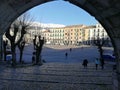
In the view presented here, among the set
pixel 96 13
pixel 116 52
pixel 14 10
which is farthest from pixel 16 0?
pixel 116 52

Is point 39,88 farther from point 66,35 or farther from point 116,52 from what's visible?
point 66,35

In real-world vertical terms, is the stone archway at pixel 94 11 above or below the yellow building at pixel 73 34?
below

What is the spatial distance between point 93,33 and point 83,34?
1099 cm

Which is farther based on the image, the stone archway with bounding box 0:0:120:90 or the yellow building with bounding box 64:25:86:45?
the yellow building with bounding box 64:25:86:45

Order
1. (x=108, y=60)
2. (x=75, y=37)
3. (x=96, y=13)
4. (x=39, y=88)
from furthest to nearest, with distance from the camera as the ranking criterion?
(x=75, y=37), (x=108, y=60), (x=39, y=88), (x=96, y=13)

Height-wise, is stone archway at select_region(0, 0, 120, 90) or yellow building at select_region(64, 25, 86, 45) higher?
yellow building at select_region(64, 25, 86, 45)

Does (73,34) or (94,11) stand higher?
(73,34)

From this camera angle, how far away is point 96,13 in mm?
5176

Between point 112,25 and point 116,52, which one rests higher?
point 112,25

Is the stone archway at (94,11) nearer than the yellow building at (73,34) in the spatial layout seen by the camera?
Yes

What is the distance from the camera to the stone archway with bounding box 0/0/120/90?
4.80 metres

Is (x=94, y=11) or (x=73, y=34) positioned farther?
(x=73, y=34)

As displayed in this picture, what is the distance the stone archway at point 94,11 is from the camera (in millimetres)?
4797

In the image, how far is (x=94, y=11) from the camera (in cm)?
514
